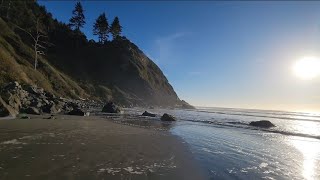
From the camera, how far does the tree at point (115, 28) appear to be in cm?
10981

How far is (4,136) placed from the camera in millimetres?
15055

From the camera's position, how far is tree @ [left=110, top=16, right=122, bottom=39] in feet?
360

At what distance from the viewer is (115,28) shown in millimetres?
109875

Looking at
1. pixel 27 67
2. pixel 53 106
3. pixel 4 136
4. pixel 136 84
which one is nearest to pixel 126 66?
pixel 136 84

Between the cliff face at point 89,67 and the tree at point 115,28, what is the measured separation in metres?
2.75

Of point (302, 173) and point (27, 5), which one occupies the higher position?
point (27, 5)

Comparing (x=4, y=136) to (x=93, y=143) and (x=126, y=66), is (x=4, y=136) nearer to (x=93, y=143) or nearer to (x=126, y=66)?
(x=93, y=143)

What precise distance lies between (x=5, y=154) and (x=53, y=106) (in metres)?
25.3

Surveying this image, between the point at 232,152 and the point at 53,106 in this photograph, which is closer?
the point at 232,152

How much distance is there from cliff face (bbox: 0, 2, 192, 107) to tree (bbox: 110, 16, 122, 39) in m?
2.75

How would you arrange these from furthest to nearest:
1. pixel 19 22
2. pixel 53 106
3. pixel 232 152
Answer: pixel 19 22 < pixel 53 106 < pixel 232 152

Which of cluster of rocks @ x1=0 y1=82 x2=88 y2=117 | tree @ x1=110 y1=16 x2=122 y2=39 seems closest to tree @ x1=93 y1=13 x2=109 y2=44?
tree @ x1=110 y1=16 x2=122 y2=39

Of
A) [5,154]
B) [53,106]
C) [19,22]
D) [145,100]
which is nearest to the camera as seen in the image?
[5,154]

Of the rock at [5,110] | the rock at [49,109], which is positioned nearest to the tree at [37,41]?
the rock at [49,109]
